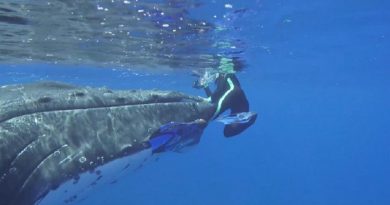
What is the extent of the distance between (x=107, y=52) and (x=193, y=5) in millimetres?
9271

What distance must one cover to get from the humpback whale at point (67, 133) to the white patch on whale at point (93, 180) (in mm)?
12

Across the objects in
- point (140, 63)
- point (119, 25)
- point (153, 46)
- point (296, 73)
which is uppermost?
point (119, 25)

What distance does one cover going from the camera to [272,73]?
3572 centimetres

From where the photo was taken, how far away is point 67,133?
13.3 feet

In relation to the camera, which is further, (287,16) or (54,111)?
(287,16)

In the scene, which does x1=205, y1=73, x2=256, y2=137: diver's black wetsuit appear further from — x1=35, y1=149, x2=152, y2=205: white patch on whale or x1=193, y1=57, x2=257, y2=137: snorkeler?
x1=35, y1=149, x2=152, y2=205: white patch on whale

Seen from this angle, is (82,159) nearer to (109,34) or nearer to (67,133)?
(67,133)

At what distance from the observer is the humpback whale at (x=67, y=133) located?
11.3 ft

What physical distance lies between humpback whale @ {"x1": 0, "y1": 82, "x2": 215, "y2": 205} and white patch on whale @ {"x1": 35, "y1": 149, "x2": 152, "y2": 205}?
0.01 m

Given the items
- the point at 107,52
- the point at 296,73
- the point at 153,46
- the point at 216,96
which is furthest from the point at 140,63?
the point at 216,96

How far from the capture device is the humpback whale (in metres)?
3.46

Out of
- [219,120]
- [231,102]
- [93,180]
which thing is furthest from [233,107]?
[93,180]

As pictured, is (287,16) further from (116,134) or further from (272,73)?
(272,73)

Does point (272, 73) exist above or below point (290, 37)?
below
